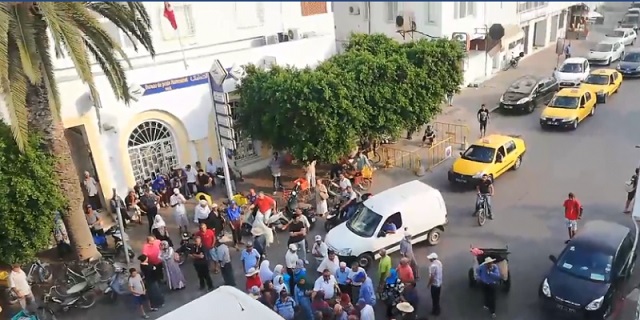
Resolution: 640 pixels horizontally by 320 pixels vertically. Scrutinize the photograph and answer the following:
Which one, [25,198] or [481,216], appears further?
[481,216]

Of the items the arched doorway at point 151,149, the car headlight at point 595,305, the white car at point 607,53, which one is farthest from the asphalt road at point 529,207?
the white car at point 607,53

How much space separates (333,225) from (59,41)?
8216 millimetres

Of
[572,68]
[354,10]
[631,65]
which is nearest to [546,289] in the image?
[572,68]

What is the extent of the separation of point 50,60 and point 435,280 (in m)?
9.64

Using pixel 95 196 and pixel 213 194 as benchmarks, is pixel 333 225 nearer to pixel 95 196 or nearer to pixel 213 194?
pixel 213 194

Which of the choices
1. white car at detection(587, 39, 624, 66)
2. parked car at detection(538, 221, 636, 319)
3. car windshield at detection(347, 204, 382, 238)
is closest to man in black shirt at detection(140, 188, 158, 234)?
car windshield at detection(347, 204, 382, 238)

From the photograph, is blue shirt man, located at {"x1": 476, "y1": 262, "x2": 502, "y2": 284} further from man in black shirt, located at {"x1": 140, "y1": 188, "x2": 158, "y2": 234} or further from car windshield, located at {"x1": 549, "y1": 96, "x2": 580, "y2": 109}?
car windshield, located at {"x1": 549, "y1": 96, "x2": 580, "y2": 109}

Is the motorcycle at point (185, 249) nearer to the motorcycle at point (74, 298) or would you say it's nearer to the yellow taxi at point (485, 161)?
the motorcycle at point (74, 298)

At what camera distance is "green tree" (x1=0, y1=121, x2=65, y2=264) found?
464 inches

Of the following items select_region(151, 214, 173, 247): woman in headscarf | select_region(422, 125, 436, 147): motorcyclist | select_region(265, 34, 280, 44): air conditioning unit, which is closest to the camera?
select_region(151, 214, 173, 247): woman in headscarf

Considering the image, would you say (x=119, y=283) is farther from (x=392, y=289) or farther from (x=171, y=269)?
(x=392, y=289)

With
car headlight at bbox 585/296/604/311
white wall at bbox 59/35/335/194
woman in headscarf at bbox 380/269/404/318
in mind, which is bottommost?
car headlight at bbox 585/296/604/311

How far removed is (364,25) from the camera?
32625 millimetres

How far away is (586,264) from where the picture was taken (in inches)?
428
